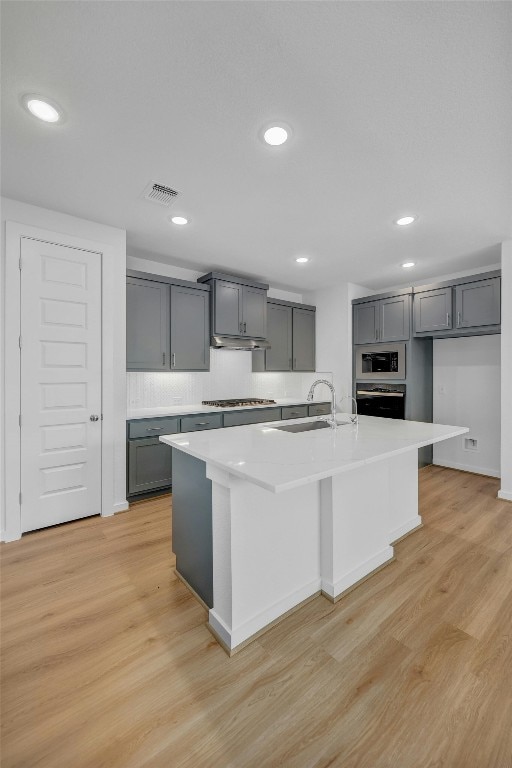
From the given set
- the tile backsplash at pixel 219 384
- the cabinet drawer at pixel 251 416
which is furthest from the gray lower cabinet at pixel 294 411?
the tile backsplash at pixel 219 384

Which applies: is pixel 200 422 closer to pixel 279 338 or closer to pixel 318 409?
pixel 279 338

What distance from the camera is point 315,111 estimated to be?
1.67 meters

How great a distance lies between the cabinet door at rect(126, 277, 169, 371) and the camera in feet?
11.4

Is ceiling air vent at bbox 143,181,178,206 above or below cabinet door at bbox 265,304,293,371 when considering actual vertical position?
above

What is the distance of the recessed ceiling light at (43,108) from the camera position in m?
1.61

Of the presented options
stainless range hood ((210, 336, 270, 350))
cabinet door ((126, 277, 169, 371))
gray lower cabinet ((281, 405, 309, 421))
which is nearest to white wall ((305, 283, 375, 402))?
gray lower cabinet ((281, 405, 309, 421))

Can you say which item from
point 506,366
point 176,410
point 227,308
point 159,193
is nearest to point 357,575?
point 176,410

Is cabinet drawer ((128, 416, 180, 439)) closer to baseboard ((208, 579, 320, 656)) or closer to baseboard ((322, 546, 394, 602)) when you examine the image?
baseboard ((208, 579, 320, 656))

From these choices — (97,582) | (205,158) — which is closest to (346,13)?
(205,158)

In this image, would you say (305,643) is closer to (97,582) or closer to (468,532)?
(97,582)

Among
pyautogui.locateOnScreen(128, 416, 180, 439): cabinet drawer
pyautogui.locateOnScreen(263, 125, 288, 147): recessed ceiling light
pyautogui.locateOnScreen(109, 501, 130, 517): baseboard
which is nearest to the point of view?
pyautogui.locateOnScreen(263, 125, 288, 147): recessed ceiling light

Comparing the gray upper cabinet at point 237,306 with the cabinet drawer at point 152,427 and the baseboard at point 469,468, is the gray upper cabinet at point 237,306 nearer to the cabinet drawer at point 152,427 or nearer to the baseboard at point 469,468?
the cabinet drawer at point 152,427

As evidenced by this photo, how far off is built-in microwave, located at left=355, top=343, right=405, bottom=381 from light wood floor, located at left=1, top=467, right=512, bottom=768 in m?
2.66

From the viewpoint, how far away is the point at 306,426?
259cm
